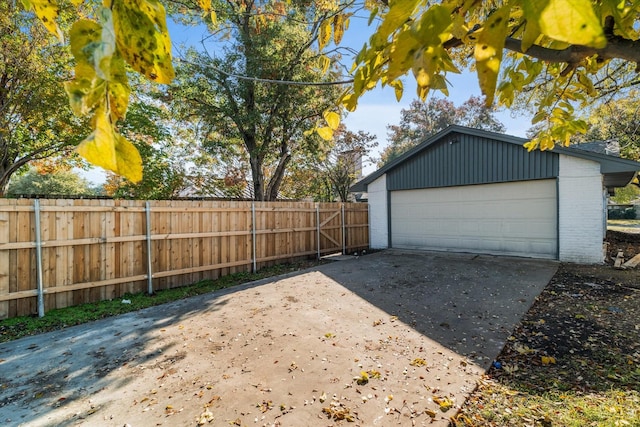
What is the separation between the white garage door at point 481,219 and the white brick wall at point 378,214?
0.94ft

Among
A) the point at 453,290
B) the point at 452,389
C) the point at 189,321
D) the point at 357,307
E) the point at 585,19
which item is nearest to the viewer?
the point at 585,19

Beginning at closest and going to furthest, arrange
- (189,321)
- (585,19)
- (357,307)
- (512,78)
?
(585,19), (512,78), (189,321), (357,307)

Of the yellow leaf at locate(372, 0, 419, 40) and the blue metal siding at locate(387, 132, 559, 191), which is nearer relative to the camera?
the yellow leaf at locate(372, 0, 419, 40)

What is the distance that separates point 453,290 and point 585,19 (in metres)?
5.77

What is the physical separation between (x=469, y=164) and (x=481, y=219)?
1.73 metres

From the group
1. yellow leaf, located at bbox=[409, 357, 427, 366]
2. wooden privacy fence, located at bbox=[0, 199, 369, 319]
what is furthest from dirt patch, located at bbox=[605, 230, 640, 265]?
wooden privacy fence, located at bbox=[0, 199, 369, 319]

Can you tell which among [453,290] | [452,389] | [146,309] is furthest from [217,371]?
[453,290]

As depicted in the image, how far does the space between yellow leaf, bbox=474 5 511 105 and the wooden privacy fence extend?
5.82 meters

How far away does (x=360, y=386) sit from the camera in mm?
2605

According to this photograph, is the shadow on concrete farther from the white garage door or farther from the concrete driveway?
the white garage door

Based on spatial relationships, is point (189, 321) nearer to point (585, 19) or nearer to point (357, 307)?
point (357, 307)

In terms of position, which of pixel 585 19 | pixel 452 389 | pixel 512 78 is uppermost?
pixel 512 78

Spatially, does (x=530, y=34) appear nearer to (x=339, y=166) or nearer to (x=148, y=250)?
(x=148, y=250)

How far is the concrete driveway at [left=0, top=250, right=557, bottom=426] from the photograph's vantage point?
2.32 metres
